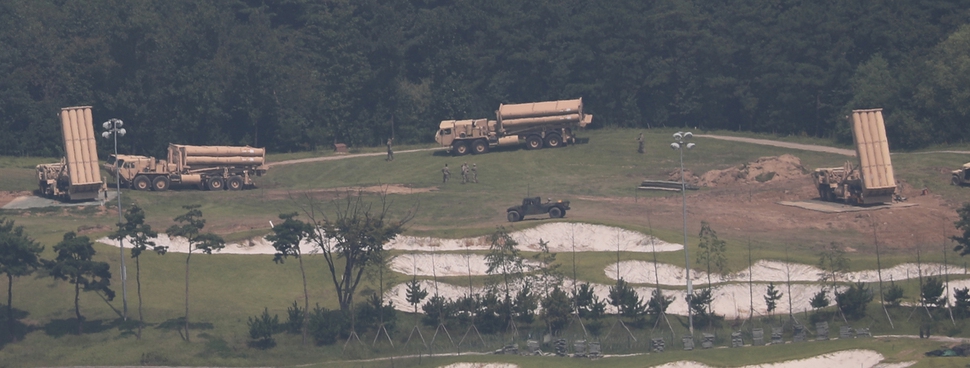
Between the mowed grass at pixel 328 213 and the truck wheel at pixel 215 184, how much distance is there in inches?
82.8

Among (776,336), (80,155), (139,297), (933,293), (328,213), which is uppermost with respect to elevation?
(80,155)

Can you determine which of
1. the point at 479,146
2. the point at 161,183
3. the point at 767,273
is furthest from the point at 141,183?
the point at 767,273

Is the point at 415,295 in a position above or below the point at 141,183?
below

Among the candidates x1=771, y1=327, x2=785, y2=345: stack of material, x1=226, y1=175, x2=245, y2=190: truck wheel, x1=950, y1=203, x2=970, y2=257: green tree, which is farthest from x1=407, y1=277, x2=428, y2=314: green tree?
x1=226, y1=175, x2=245, y2=190: truck wheel

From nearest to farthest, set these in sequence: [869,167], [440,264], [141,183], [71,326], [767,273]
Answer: [71,326] < [767,273] < [440,264] < [869,167] < [141,183]

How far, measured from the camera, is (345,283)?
65375 mm

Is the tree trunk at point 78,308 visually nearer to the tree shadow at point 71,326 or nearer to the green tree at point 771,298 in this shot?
the tree shadow at point 71,326

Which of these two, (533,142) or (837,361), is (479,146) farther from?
(837,361)

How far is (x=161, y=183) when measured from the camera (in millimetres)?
94875

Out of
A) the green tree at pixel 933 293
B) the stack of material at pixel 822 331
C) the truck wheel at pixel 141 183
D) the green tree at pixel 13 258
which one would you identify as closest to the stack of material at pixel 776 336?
the stack of material at pixel 822 331

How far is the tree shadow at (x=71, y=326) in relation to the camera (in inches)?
2429

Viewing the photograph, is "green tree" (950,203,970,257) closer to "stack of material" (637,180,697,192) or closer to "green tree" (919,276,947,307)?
"green tree" (919,276,947,307)

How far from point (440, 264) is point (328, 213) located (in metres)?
15.7

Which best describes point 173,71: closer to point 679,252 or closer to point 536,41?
point 536,41
